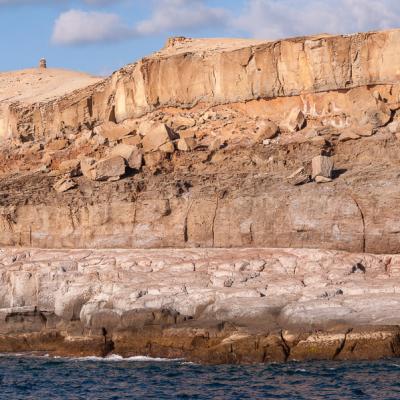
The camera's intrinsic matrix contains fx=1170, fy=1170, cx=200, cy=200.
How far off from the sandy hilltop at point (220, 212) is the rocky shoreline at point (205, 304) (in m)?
0.05

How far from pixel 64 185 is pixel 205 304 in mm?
10067

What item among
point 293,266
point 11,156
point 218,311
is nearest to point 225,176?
point 293,266

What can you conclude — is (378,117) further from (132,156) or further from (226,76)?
(132,156)

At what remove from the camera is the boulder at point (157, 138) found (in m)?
40.8

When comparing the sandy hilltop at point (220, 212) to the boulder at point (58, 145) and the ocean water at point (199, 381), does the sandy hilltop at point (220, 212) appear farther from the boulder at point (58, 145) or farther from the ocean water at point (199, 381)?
the ocean water at point (199, 381)

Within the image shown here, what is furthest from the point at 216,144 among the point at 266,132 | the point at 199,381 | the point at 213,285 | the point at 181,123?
the point at 199,381

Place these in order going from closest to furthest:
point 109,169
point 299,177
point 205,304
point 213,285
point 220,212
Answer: point 205,304 → point 213,285 → point 299,177 → point 220,212 → point 109,169

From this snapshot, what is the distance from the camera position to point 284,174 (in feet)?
124

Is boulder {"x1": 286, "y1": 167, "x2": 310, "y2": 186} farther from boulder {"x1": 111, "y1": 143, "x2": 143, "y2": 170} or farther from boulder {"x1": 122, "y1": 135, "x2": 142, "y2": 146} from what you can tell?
boulder {"x1": 122, "y1": 135, "x2": 142, "y2": 146}

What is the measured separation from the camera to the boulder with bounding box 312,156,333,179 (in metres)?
36.4

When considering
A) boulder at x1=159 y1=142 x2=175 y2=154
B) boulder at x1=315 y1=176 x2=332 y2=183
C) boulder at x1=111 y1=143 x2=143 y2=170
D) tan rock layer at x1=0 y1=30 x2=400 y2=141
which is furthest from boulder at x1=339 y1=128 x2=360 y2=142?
boulder at x1=111 y1=143 x2=143 y2=170

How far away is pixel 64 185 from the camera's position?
133 feet

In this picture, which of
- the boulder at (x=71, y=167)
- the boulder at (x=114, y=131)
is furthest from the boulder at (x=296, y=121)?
the boulder at (x=71, y=167)

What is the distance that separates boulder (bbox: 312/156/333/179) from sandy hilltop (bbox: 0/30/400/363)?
0.25 ft
